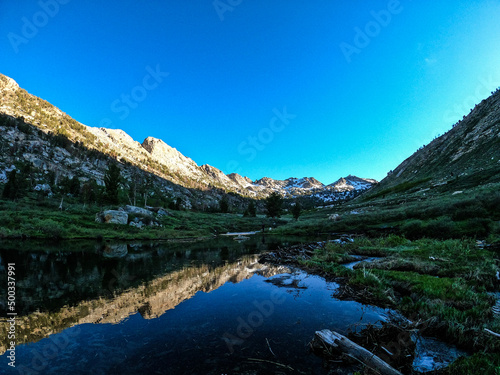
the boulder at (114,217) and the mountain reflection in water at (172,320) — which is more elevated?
the boulder at (114,217)

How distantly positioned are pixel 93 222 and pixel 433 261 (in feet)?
227

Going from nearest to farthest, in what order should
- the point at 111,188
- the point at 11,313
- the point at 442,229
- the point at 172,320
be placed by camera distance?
1. the point at 172,320
2. the point at 11,313
3. the point at 442,229
4. the point at 111,188

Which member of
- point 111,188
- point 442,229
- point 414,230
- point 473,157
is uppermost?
point 473,157

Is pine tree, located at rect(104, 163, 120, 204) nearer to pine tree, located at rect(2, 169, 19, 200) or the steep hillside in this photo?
pine tree, located at rect(2, 169, 19, 200)

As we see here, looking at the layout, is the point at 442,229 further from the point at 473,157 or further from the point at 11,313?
the point at 473,157

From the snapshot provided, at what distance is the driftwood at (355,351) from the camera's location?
6.22 m

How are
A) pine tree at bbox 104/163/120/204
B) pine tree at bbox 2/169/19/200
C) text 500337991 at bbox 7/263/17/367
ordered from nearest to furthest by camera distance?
1. text 500337991 at bbox 7/263/17/367
2. pine tree at bbox 104/163/120/204
3. pine tree at bbox 2/169/19/200

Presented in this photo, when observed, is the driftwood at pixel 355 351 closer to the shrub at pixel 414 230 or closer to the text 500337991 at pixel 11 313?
the text 500337991 at pixel 11 313

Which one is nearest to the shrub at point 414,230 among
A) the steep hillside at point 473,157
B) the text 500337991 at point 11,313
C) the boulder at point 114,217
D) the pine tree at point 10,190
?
the steep hillside at point 473,157

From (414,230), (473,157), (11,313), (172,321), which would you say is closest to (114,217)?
(11,313)

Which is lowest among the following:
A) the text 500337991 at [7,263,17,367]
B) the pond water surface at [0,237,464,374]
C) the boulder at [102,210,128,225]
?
the pond water surface at [0,237,464,374]

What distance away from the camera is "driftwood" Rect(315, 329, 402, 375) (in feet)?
20.4

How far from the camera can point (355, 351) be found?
717 centimetres

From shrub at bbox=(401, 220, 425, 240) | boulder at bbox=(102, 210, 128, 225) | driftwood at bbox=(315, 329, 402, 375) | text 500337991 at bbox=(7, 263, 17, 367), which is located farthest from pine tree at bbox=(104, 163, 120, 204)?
driftwood at bbox=(315, 329, 402, 375)
